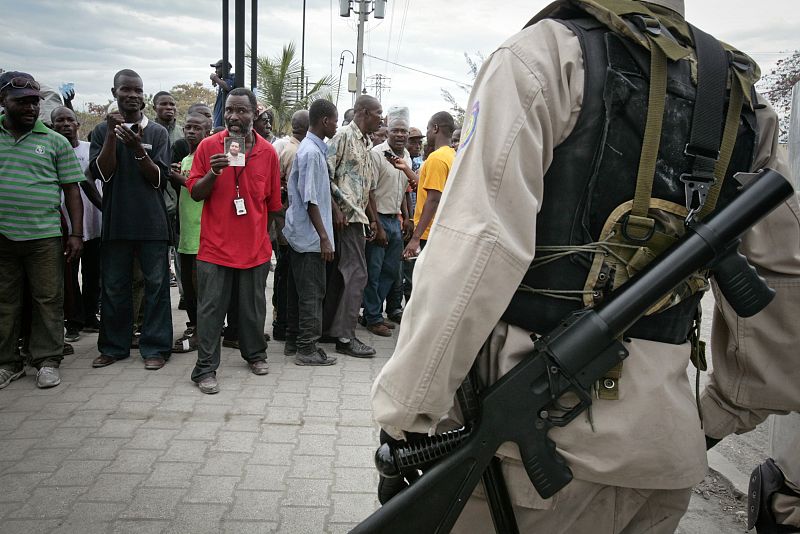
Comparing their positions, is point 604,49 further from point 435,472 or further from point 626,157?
point 435,472

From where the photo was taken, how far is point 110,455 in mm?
3648

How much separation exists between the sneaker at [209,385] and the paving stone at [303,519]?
176 centimetres

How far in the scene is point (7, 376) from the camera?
4723 mm

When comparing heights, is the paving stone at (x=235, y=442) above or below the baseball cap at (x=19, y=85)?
below

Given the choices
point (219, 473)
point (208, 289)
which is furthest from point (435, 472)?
point (208, 289)

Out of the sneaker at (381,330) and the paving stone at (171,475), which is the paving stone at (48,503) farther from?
the sneaker at (381,330)

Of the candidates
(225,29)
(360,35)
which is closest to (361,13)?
(360,35)

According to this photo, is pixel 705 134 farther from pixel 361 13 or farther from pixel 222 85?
pixel 361 13

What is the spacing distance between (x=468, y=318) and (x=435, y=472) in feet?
1.30

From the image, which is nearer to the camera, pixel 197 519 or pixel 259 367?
pixel 197 519

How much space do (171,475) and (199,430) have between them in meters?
0.62

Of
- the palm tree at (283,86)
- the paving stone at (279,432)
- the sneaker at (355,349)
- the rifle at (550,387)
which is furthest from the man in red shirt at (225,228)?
the palm tree at (283,86)

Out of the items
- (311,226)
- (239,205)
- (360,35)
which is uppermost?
(360,35)

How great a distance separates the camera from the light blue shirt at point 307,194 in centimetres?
523
